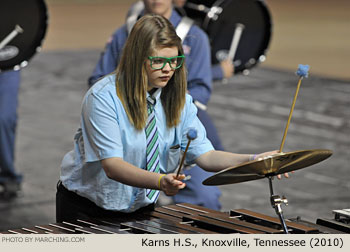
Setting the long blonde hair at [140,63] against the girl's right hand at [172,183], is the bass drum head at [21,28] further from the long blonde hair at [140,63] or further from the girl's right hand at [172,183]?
the girl's right hand at [172,183]

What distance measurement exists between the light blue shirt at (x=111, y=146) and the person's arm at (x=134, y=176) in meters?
0.05

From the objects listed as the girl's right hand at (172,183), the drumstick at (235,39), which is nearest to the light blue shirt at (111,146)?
the girl's right hand at (172,183)

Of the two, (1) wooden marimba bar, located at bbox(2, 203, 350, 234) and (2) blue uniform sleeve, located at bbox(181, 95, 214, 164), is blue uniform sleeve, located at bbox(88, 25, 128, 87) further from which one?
(1) wooden marimba bar, located at bbox(2, 203, 350, 234)

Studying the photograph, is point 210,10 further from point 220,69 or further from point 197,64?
point 197,64

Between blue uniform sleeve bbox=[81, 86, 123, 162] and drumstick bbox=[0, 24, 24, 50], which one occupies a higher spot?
drumstick bbox=[0, 24, 24, 50]

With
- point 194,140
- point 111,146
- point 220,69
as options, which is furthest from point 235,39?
point 111,146

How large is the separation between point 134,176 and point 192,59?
6.93ft

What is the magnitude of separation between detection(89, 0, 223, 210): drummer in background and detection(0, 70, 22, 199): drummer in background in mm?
1286

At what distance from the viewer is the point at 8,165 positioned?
22.8 ft

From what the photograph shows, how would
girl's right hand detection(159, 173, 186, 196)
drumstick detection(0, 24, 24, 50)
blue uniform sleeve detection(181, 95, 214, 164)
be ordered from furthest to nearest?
1. drumstick detection(0, 24, 24, 50)
2. blue uniform sleeve detection(181, 95, 214, 164)
3. girl's right hand detection(159, 173, 186, 196)

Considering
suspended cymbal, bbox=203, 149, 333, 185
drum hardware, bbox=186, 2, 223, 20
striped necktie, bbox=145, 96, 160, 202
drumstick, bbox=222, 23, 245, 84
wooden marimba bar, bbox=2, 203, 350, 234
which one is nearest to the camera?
suspended cymbal, bbox=203, 149, 333, 185

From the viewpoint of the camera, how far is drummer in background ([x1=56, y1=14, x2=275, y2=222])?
3742mm

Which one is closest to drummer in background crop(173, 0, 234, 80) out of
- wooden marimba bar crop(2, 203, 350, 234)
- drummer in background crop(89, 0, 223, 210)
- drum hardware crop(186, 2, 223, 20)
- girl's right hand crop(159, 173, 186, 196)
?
drum hardware crop(186, 2, 223, 20)
